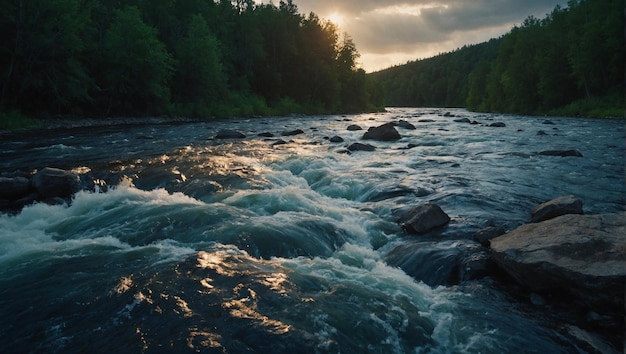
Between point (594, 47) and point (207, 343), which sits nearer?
point (207, 343)

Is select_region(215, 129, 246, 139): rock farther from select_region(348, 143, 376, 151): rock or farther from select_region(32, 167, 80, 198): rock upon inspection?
select_region(32, 167, 80, 198): rock

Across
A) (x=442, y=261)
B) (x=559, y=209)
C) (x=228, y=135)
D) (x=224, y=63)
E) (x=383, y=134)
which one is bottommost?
(x=442, y=261)

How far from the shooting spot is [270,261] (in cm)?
702

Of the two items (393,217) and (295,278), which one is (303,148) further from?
(295,278)

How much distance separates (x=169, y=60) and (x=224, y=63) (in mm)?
20751

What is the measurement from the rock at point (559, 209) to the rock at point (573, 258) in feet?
4.60

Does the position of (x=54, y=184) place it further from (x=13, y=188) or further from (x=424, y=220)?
(x=424, y=220)

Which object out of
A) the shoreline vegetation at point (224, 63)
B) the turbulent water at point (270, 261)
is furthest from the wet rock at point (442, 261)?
the shoreline vegetation at point (224, 63)

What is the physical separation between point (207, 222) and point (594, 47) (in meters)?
56.5

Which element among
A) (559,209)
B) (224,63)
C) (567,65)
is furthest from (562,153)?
(224,63)

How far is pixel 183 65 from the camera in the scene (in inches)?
1834

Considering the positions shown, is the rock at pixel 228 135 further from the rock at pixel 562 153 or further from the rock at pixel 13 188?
the rock at pixel 562 153

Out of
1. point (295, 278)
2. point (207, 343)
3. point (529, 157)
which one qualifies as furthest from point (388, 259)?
point (529, 157)

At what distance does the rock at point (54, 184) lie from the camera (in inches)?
423
